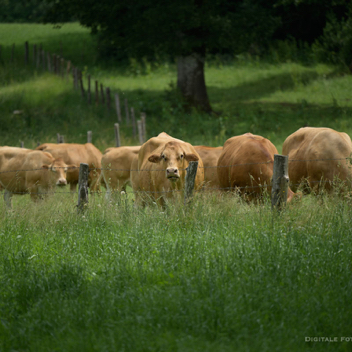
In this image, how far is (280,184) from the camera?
666 cm

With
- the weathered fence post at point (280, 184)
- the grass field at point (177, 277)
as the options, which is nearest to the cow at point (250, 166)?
the grass field at point (177, 277)

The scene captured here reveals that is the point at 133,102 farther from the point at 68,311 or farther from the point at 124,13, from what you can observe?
the point at 68,311

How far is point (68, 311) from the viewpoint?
4.54 m

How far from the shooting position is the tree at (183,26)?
19.2 meters

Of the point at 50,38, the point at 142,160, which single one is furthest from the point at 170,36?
the point at 50,38

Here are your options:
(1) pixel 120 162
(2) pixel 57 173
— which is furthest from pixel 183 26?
(2) pixel 57 173

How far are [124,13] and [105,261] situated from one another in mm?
16980

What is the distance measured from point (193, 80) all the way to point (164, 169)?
1408cm

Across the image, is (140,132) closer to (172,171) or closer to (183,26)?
(183,26)

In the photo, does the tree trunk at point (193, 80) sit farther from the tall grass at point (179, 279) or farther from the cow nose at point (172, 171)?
the tall grass at point (179, 279)

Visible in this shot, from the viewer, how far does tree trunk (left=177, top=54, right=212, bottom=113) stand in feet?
70.4

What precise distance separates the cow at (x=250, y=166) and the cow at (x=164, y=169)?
594 mm

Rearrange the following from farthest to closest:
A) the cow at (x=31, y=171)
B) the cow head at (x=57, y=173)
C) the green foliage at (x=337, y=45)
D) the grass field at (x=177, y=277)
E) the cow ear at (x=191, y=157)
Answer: the green foliage at (x=337, y=45), the cow at (x=31, y=171), the cow head at (x=57, y=173), the cow ear at (x=191, y=157), the grass field at (x=177, y=277)

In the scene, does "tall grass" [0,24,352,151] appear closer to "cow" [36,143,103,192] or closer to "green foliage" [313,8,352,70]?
"green foliage" [313,8,352,70]
